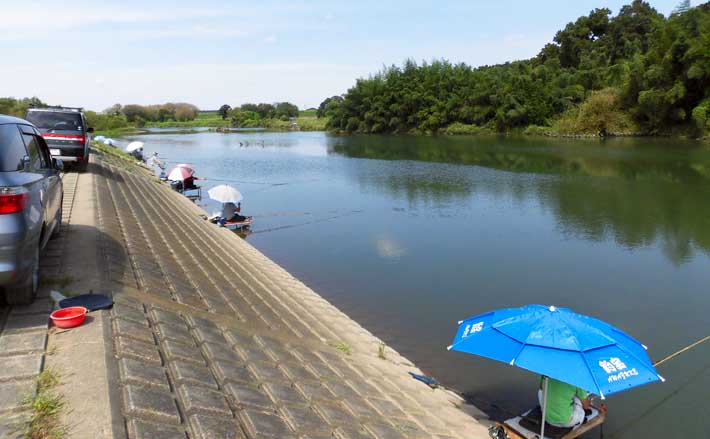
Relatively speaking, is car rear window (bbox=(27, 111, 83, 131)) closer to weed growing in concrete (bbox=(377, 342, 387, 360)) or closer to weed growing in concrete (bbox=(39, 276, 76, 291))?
weed growing in concrete (bbox=(39, 276, 76, 291))

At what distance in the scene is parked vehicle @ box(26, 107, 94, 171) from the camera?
15266mm

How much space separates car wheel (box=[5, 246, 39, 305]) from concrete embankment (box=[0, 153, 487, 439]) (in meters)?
0.63

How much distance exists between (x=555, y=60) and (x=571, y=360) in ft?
299

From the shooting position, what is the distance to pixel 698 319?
11.7 meters

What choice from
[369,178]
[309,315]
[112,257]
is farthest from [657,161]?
[112,257]

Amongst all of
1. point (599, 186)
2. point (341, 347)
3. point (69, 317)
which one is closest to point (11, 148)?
point (69, 317)

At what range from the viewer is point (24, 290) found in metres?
5.30

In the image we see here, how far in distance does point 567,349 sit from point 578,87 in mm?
76726

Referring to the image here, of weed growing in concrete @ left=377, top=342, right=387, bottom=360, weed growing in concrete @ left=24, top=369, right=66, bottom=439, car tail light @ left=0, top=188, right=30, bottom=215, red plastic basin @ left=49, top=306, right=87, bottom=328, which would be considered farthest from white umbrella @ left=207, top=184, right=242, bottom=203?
weed growing in concrete @ left=24, top=369, right=66, bottom=439

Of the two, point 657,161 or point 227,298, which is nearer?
point 227,298

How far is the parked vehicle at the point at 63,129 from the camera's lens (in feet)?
50.1

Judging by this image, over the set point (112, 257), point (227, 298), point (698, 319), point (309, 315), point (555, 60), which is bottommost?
point (698, 319)

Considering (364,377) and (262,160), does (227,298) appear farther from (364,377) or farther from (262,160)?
(262,160)

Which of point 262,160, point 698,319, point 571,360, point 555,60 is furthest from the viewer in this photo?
point 555,60
